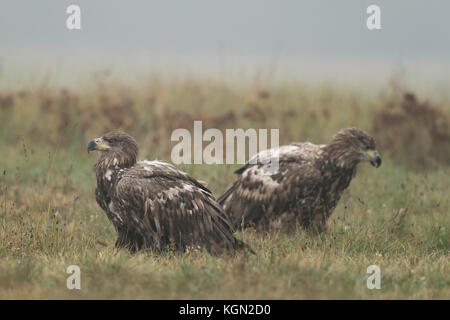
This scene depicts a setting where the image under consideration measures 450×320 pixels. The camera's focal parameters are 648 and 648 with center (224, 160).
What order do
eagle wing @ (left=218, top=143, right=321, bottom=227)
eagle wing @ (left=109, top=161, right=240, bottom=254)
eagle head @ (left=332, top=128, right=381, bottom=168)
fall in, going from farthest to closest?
eagle head @ (left=332, top=128, right=381, bottom=168) → eagle wing @ (left=218, top=143, right=321, bottom=227) → eagle wing @ (left=109, top=161, right=240, bottom=254)

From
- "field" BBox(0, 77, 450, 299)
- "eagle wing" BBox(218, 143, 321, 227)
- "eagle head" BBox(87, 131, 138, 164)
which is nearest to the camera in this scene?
"field" BBox(0, 77, 450, 299)

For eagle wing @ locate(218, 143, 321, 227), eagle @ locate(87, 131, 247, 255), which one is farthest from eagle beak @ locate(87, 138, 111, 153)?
eagle wing @ locate(218, 143, 321, 227)

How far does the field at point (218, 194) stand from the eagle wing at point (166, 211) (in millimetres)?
258

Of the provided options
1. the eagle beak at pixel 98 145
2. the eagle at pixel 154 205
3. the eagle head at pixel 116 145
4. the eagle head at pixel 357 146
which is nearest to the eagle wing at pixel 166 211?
the eagle at pixel 154 205

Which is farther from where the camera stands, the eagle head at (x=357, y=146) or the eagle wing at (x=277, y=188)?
the eagle head at (x=357, y=146)

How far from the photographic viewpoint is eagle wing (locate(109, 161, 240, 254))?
6.35 m

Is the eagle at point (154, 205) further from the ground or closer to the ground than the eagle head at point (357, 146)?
closer to the ground

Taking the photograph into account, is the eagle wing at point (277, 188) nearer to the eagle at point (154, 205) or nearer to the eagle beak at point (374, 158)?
the eagle beak at point (374, 158)

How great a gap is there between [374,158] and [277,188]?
1186 mm

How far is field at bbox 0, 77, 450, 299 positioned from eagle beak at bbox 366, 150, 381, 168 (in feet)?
2.08

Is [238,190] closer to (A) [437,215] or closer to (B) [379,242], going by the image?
(B) [379,242]

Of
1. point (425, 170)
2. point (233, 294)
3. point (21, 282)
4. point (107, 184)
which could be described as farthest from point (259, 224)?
point (425, 170)

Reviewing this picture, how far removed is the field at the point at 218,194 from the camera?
17.8ft

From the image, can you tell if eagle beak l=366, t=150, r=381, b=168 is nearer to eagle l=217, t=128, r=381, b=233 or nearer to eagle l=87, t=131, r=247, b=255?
eagle l=217, t=128, r=381, b=233
